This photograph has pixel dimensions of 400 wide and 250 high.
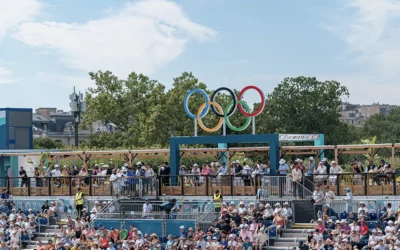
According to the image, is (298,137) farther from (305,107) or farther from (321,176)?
(305,107)

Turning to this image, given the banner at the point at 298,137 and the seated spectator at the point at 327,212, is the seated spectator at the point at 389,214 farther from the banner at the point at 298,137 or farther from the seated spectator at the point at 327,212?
the banner at the point at 298,137

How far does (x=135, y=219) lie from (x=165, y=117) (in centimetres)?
3881

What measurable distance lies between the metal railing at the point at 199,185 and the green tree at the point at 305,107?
49.5 meters

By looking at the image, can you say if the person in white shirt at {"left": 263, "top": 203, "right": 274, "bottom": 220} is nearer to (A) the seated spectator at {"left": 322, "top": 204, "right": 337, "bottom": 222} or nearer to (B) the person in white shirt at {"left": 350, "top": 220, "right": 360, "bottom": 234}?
(A) the seated spectator at {"left": 322, "top": 204, "right": 337, "bottom": 222}

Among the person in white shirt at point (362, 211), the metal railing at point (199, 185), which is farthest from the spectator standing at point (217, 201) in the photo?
the person in white shirt at point (362, 211)

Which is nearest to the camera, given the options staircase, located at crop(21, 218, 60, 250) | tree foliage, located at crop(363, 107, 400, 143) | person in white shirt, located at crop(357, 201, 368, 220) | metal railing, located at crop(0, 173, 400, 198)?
person in white shirt, located at crop(357, 201, 368, 220)

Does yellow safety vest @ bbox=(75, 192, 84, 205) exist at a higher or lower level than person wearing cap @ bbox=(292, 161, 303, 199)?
lower

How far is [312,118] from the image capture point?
85688mm

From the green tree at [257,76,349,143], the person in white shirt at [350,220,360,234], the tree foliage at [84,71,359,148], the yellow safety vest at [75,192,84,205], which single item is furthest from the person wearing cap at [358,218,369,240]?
the green tree at [257,76,349,143]

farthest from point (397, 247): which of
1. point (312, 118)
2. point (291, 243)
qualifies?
point (312, 118)

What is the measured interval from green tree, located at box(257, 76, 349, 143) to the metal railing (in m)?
49.5

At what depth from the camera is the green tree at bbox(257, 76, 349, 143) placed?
8506 centimetres

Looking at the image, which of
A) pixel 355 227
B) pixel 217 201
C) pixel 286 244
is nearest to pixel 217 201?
pixel 217 201

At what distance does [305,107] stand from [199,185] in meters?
56.8
